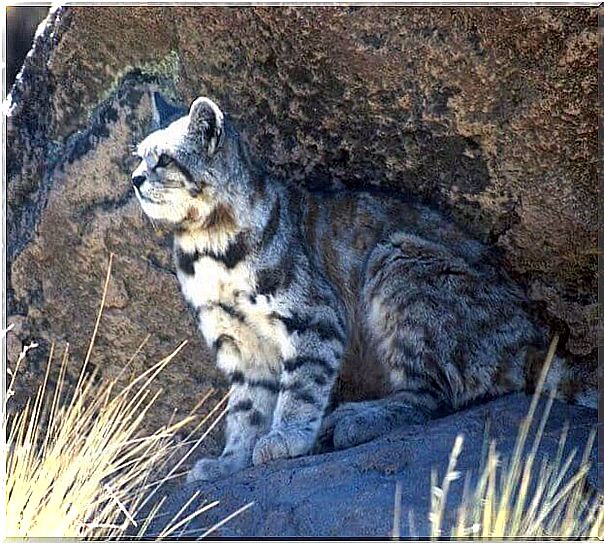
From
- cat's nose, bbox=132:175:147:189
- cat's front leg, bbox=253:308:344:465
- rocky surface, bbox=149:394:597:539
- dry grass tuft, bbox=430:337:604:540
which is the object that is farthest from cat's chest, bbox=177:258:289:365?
dry grass tuft, bbox=430:337:604:540

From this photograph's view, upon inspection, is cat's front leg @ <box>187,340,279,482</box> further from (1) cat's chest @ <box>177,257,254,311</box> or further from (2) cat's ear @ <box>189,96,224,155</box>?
(2) cat's ear @ <box>189,96,224,155</box>

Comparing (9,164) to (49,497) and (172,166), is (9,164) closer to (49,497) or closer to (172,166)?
(172,166)

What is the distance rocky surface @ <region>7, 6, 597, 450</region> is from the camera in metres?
6.33

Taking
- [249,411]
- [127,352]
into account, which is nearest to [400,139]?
[249,411]

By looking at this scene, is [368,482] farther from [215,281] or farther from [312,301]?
[215,281]

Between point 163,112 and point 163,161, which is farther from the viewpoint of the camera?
point 163,112

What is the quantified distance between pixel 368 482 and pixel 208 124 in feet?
6.57

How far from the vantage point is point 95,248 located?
748 centimetres

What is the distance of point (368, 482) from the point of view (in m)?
5.80

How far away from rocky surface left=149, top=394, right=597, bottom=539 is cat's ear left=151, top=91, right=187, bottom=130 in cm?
202

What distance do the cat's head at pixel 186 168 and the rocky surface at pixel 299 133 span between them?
659mm

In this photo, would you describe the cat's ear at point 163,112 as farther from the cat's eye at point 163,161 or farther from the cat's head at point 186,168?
the cat's eye at point 163,161

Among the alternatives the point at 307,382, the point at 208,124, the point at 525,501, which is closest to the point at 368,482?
the point at 525,501

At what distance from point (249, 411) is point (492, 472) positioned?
2180 mm
